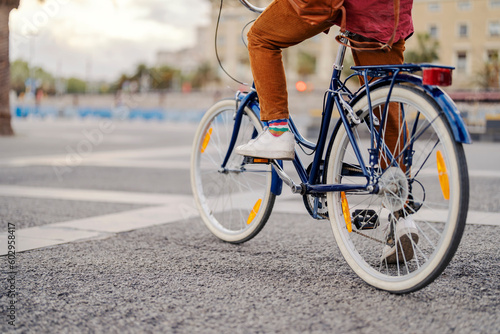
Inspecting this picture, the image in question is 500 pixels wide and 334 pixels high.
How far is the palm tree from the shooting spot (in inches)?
606

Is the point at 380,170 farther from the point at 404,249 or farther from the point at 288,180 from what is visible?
the point at 288,180

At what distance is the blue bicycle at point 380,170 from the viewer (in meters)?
2.25

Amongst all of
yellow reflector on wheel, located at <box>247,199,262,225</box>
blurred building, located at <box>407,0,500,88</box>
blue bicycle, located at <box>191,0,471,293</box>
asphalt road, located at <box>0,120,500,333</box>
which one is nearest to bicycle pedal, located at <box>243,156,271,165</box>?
blue bicycle, located at <box>191,0,471,293</box>

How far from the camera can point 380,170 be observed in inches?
102

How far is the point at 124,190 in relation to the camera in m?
6.27

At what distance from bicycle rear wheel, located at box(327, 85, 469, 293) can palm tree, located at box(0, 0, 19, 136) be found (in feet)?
47.4

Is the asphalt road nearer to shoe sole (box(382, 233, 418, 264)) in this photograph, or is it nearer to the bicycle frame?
shoe sole (box(382, 233, 418, 264))

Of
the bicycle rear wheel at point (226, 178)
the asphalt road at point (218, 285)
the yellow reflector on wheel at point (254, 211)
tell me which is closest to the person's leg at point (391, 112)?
the asphalt road at point (218, 285)

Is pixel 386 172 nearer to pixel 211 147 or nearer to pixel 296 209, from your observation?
pixel 211 147

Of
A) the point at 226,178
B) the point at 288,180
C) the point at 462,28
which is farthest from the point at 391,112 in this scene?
the point at 462,28

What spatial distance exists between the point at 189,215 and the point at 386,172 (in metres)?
2.49

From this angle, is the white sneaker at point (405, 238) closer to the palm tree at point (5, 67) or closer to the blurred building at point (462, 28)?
the palm tree at point (5, 67)

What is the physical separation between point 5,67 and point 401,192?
1554 cm

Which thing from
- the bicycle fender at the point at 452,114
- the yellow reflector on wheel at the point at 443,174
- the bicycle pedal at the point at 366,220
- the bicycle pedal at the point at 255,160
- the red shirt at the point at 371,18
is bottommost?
the bicycle pedal at the point at 366,220
